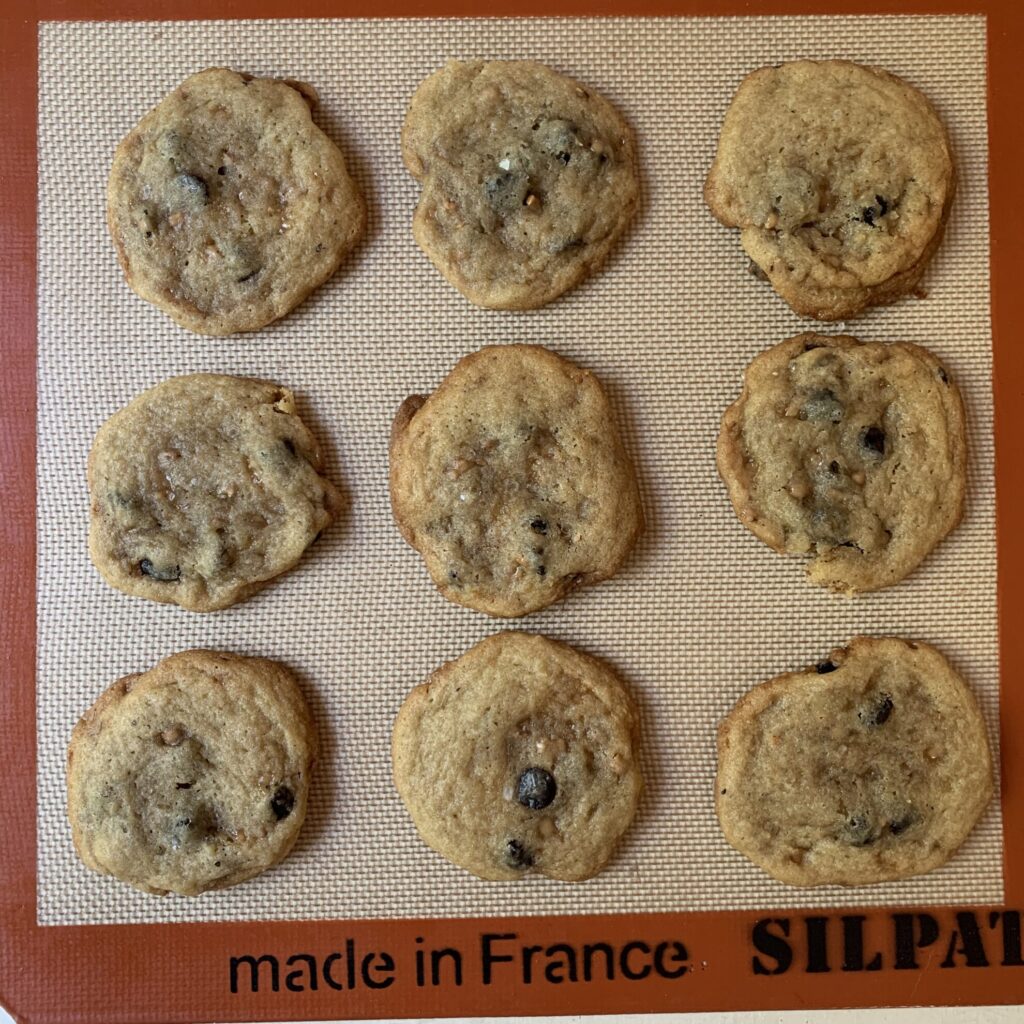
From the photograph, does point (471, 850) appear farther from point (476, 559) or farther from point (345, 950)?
point (476, 559)

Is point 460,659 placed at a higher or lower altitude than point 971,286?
lower

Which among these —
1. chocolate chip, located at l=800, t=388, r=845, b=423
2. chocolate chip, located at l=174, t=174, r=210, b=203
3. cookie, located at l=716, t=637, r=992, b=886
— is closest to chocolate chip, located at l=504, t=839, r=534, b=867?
cookie, located at l=716, t=637, r=992, b=886

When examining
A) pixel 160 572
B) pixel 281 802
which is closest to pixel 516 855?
pixel 281 802

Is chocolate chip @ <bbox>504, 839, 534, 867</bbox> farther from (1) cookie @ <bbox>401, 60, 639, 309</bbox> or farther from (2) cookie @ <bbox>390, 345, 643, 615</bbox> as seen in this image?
(1) cookie @ <bbox>401, 60, 639, 309</bbox>

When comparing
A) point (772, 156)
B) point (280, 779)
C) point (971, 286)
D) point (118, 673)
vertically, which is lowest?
point (280, 779)

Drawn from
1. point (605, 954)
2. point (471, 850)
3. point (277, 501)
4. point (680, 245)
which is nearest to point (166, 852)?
point (471, 850)

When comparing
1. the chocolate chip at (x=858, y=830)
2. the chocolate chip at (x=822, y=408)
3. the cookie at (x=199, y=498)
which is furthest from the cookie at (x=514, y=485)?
the chocolate chip at (x=858, y=830)

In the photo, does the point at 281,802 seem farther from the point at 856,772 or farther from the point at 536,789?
the point at 856,772
